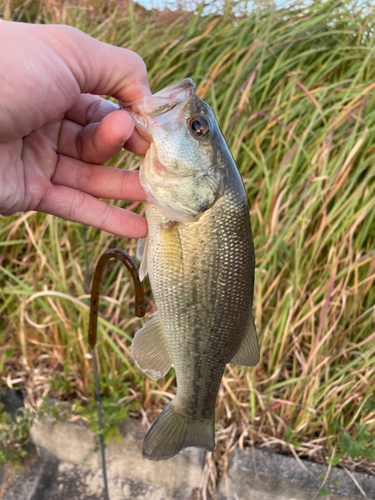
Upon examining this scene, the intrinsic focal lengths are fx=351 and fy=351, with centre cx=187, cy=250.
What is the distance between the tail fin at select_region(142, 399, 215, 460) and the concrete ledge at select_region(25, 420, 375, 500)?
807 millimetres

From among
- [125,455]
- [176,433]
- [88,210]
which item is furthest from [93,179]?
[125,455]

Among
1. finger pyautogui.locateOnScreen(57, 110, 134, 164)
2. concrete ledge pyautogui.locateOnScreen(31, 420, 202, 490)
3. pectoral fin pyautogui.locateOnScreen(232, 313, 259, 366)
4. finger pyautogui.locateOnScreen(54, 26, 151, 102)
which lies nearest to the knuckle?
finger pyautogui.locateOnScreen(57, 110, 134, 164)

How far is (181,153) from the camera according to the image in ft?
3.56

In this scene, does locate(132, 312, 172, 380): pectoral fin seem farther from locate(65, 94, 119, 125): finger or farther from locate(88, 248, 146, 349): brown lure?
locate(65, 94, 119, 125): finger

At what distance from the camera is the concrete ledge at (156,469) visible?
1892 millimetres

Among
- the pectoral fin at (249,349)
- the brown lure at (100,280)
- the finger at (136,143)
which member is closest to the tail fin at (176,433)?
the pectoral fin at (249,349)

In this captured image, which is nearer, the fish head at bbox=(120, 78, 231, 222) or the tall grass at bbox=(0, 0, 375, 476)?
the fish head at bbox=(120, 78, 231, 222)

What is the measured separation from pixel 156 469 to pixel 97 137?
6.31ft

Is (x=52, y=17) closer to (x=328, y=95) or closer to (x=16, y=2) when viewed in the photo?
(x=16, y=2)

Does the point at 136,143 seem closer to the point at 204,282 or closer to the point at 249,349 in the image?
the point at 204,282

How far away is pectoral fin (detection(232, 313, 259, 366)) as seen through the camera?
1229mm

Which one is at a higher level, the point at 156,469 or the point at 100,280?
the point at 100,280

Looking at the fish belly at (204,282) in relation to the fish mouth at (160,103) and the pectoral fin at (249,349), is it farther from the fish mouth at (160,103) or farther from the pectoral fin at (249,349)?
the fish mouth at (160,103)

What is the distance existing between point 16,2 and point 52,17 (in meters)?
0.51
